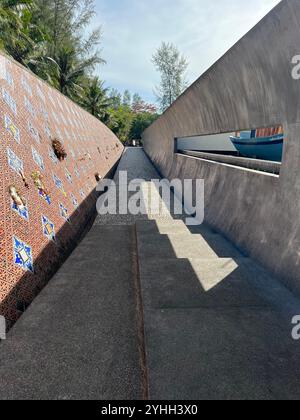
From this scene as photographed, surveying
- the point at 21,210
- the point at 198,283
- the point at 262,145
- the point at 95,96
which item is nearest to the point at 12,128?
the point at 21,210

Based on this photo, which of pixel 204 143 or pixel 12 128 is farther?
pixel 204 143

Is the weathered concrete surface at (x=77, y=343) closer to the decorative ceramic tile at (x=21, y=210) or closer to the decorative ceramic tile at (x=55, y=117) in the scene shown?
the decorative ceramic tile at (x=21, y=210)

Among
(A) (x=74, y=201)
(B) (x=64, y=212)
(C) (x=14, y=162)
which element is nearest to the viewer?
(C) (x=14, y=162)

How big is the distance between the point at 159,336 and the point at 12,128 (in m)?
4.72

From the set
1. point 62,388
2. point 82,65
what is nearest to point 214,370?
point 62,388

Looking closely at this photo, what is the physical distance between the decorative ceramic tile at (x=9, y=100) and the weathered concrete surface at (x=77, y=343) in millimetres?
3598

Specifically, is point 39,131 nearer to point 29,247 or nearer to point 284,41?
point 29,247

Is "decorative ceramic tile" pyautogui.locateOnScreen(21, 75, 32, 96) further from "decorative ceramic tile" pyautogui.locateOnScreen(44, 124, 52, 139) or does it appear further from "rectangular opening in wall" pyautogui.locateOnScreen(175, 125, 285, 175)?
"rectangular opening in wall" pyautogui.locateOnScreen(175, 125, 285, 175)

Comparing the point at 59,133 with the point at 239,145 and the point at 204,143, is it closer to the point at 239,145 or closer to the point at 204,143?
the point at 204,143

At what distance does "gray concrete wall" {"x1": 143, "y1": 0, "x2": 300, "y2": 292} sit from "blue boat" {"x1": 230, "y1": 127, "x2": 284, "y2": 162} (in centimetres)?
693

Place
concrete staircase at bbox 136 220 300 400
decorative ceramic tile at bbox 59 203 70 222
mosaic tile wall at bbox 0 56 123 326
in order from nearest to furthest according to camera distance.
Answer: concrete staircase at bbox 136 220 300 400 → mosaic tile wall at bbox 0 56 123 326 → decorative ceramic tile at bbox 59 203 70 222

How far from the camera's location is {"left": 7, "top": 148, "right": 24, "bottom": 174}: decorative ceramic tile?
4.57 m

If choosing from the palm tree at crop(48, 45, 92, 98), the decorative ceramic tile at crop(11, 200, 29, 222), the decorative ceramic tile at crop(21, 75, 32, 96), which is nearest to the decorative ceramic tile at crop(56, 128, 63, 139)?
the decorative ceramic tile at crop(21, 75, 32, 96)

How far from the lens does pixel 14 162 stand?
15.3ft
